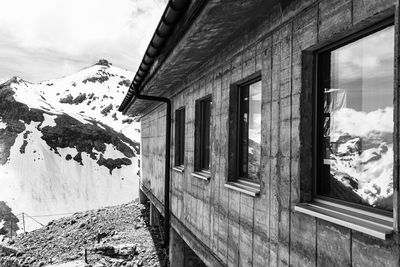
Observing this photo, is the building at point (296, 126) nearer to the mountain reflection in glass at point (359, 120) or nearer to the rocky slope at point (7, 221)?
the mountain reflection in glass at point (359, 120)

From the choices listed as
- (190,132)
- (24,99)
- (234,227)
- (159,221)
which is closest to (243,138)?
(234,227)

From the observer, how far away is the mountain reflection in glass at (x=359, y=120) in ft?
8.01

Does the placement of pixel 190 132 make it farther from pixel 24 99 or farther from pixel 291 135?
pixel 24 99

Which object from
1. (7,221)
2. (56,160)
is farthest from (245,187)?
(56,160)

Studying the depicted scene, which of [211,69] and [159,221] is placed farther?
[159,221]

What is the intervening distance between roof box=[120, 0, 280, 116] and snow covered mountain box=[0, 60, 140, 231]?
3757cm

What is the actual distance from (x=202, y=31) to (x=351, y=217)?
279 cm

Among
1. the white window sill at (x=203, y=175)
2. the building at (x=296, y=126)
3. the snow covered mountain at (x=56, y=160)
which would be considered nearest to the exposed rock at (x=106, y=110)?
the snow covered mountain at (x=56, y=160)

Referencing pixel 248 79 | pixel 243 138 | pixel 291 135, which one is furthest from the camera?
pixel 243 138

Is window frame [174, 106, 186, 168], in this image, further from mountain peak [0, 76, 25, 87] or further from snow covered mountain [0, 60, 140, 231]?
mountain peak [0, 76, 25, 87]

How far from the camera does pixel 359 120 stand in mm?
2703

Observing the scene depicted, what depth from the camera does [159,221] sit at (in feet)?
46.8

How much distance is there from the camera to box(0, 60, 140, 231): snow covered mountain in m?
43.5

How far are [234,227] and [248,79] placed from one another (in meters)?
2.01
